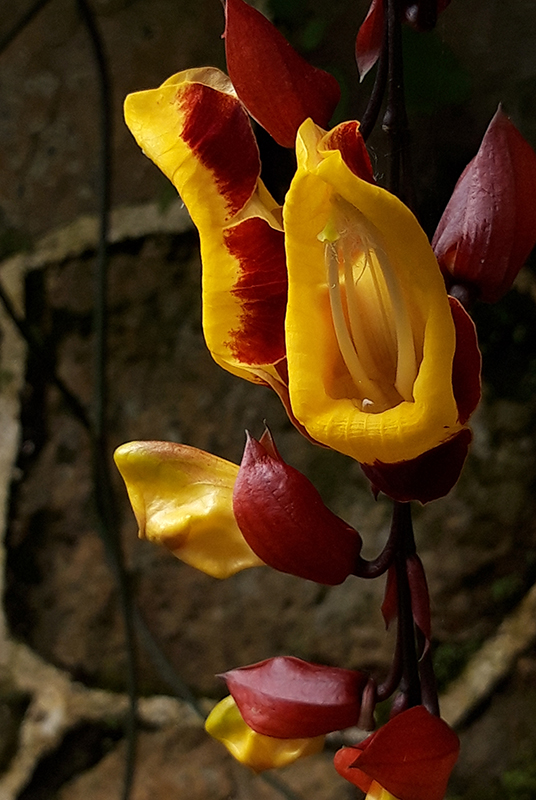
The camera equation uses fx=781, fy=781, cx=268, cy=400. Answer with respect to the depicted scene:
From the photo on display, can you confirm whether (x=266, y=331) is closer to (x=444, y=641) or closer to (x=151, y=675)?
(x=444, y=641)

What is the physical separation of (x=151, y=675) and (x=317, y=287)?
20.9 inches

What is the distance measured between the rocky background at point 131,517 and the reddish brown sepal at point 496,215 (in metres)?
0.32

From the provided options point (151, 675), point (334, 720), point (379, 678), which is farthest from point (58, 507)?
point (334, 720)

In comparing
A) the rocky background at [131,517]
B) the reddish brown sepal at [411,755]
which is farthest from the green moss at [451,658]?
the reddish brown sepal at [411,755]

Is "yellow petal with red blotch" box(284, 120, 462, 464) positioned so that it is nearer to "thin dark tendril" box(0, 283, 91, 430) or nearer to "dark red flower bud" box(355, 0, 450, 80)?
"dark red flower bud" box(355, 0, 450, 80)

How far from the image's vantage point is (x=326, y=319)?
191 millimetres

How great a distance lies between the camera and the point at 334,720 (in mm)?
234

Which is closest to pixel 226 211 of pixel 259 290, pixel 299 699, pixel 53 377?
pixel 259 290

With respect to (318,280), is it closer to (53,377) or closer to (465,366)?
(465,366)

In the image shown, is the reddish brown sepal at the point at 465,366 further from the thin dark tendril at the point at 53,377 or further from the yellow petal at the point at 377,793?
the thin dark tendril at the point at 53,377

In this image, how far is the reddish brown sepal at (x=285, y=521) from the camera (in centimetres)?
21

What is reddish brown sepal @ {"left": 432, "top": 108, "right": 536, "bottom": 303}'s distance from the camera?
206 mm

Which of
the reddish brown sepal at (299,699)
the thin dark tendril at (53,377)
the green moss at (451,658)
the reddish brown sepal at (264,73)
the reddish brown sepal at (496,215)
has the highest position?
the reddish brown sepal at (264,73)

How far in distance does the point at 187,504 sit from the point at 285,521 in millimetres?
39
